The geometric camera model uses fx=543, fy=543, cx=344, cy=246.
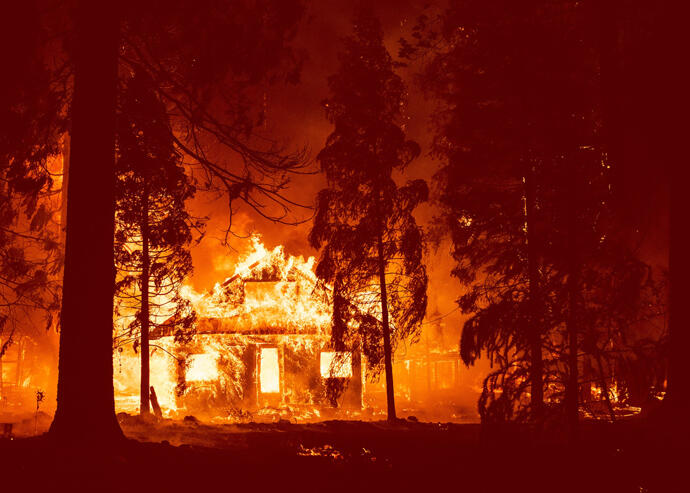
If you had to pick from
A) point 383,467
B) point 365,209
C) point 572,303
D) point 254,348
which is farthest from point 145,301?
point 572,303

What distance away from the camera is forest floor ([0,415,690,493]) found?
5.87 metres

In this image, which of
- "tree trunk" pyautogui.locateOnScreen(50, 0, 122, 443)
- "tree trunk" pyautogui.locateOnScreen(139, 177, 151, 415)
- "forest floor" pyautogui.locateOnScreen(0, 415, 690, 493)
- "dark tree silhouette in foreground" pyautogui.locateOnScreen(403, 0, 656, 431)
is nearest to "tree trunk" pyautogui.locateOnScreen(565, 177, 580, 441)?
"dark tree silhouette in foreground" pyautogui.locateOnScreen(403, 0, 656, 431)

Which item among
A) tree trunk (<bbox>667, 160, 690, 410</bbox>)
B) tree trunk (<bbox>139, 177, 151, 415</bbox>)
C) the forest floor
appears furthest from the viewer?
tree trunk (<bbox>139, 177, 151, 415</bbox>)

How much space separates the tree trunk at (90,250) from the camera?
7.02 m

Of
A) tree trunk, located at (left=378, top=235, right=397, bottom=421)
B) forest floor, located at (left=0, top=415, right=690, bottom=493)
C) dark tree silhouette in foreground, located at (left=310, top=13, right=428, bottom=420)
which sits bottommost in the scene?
forest floor, located at (left=0, top=415, right=690, bottom=493)

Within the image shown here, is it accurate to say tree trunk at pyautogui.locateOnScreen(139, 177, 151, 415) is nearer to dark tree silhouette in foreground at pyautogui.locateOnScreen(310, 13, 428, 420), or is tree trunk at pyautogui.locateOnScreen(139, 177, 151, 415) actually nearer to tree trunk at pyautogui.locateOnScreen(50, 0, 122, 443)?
dark tree silhouette in foreground at pyautogui.locateOnScreen(310, 13, 428, 420)

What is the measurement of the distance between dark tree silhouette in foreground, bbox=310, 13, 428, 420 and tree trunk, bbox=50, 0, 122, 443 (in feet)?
33.5

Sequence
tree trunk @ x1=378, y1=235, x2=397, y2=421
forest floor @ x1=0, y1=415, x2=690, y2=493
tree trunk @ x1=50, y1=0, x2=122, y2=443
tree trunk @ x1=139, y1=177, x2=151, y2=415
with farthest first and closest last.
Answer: tree trunk @ x1=378, y1=235, x2=397, y2=421
tree trunk @ x1=139, y1=177, x2=151, y2=415
tree trunk @ x1=50, y1=0, x2=122, y2=443
forest floor @ x1=0, y1=415, x2=690, y2=493

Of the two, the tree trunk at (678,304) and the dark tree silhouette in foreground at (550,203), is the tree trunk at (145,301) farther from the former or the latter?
the tree trunk at (678,304)

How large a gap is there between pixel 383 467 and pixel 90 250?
4.86 m

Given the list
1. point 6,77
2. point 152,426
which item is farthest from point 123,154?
point 152,426

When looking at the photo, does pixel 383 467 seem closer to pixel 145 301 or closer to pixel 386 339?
pixel 386 339

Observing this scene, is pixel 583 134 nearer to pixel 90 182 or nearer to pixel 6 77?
pixel 90 182

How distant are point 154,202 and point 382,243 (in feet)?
23.6
